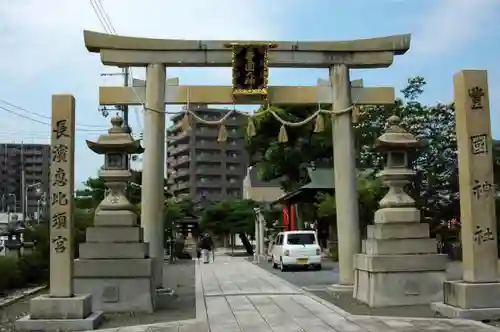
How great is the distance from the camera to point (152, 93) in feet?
51.5

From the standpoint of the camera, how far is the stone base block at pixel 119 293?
12836mm

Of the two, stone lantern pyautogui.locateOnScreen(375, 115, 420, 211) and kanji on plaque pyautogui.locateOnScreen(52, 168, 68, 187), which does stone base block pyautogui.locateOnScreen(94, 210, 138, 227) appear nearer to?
kanji on plaque pyautogui.locateOnScreen(52, 168, 68, 187)

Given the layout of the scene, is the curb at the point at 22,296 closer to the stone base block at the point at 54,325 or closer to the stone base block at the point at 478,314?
the stone base block at the point at 54,325

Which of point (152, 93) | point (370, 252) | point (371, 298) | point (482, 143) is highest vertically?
Answer: point (152, 93)

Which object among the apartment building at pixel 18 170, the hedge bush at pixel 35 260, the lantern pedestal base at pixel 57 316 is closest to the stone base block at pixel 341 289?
the lantern pedestal base at pixel 57 316

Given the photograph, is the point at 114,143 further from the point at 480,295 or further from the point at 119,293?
the point at 480,295

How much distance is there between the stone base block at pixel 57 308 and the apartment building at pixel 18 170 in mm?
49520

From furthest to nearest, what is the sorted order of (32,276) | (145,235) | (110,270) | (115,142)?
(32,276)
(145,235)
(115,142)
(110,270)

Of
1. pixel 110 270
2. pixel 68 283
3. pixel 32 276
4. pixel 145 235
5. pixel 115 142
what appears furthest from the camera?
pixel 32 276

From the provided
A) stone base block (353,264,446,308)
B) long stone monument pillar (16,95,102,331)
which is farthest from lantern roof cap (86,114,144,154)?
stone base block (353,264,446,308)

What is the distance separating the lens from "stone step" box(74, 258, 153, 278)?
12930 mm

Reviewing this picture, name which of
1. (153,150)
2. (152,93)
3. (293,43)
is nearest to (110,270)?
(153,150)

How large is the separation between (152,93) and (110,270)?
194 inches

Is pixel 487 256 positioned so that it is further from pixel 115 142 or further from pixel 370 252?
pixel 115 142
